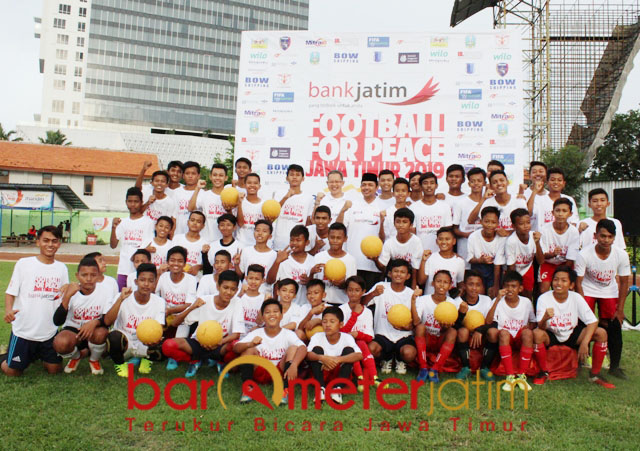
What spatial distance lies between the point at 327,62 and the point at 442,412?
602 centimetres

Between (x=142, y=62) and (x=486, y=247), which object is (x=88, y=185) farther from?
(x=142, y=62)

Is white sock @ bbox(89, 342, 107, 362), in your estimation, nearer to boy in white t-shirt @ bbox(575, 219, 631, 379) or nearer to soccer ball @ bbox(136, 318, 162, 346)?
soccer ball @ bbox(136, 318, 162, 346)

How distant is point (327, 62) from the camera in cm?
789

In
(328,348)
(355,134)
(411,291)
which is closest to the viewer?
(328,348)

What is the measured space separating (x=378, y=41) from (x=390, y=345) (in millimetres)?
5332

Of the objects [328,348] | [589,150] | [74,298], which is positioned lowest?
[328,348]

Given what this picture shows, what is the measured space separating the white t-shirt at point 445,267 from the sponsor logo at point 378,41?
422 centimetres

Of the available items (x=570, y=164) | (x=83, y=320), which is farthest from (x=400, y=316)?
(x=570, y=164)

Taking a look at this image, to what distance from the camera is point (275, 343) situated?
4.46 m

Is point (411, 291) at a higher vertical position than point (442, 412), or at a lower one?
higher

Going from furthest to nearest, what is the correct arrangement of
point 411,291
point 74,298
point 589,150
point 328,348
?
point 589,150, point 411,291, point 74,298, point 328,348

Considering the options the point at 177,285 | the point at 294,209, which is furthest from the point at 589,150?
the point at 177,285

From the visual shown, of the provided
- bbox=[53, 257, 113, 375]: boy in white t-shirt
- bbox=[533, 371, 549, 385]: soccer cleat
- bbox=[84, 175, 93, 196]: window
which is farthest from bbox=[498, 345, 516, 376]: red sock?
bbox=[84, 175, 93, 196]: window

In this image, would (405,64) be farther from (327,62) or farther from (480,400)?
(480,400)
